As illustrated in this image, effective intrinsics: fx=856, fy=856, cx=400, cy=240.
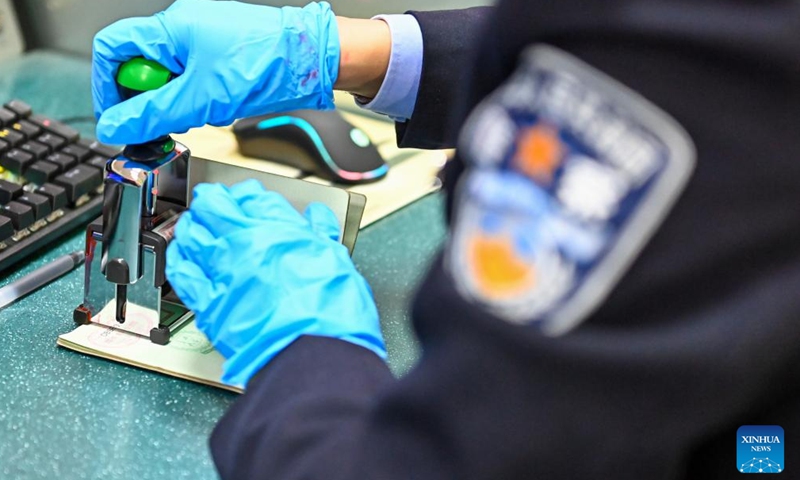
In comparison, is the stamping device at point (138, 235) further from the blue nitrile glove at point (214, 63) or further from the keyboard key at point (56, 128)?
the keyboard key at point (56, 128)

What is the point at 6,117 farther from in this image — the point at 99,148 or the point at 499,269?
the point at 499,269

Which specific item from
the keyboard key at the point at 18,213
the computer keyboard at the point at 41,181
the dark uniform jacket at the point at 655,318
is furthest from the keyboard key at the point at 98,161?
the dark uniform jacket at the point at 655,318

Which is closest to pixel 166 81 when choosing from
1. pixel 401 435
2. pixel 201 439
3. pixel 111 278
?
pixel 111 278

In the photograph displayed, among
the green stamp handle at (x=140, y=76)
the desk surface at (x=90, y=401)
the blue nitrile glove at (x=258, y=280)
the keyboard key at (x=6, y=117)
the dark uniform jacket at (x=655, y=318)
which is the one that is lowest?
the desk surface at (x=90, y=401)

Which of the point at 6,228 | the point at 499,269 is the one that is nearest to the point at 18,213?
the point at 6,228

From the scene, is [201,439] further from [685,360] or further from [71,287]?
[685,360]

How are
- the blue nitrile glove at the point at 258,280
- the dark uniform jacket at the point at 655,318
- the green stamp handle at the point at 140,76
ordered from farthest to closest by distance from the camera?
1. the green stamp handle at the point at 140,76
2. the blue nitrile glove at the point at 258,280
3. the dark uniform jacket at the point at 655,318

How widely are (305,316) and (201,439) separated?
7.7 inches

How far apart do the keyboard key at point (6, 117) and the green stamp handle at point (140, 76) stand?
27cm

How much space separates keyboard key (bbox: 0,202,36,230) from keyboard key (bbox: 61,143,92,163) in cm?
11

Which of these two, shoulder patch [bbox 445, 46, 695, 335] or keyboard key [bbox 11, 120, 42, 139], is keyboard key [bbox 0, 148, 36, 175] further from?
shoulder patch [bbox 445, 46, 695, 335]

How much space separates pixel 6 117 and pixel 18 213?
0.62 ft

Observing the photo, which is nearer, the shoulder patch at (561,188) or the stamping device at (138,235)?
the shoulder patch at (561,188)

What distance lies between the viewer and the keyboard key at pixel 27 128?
904 mm
